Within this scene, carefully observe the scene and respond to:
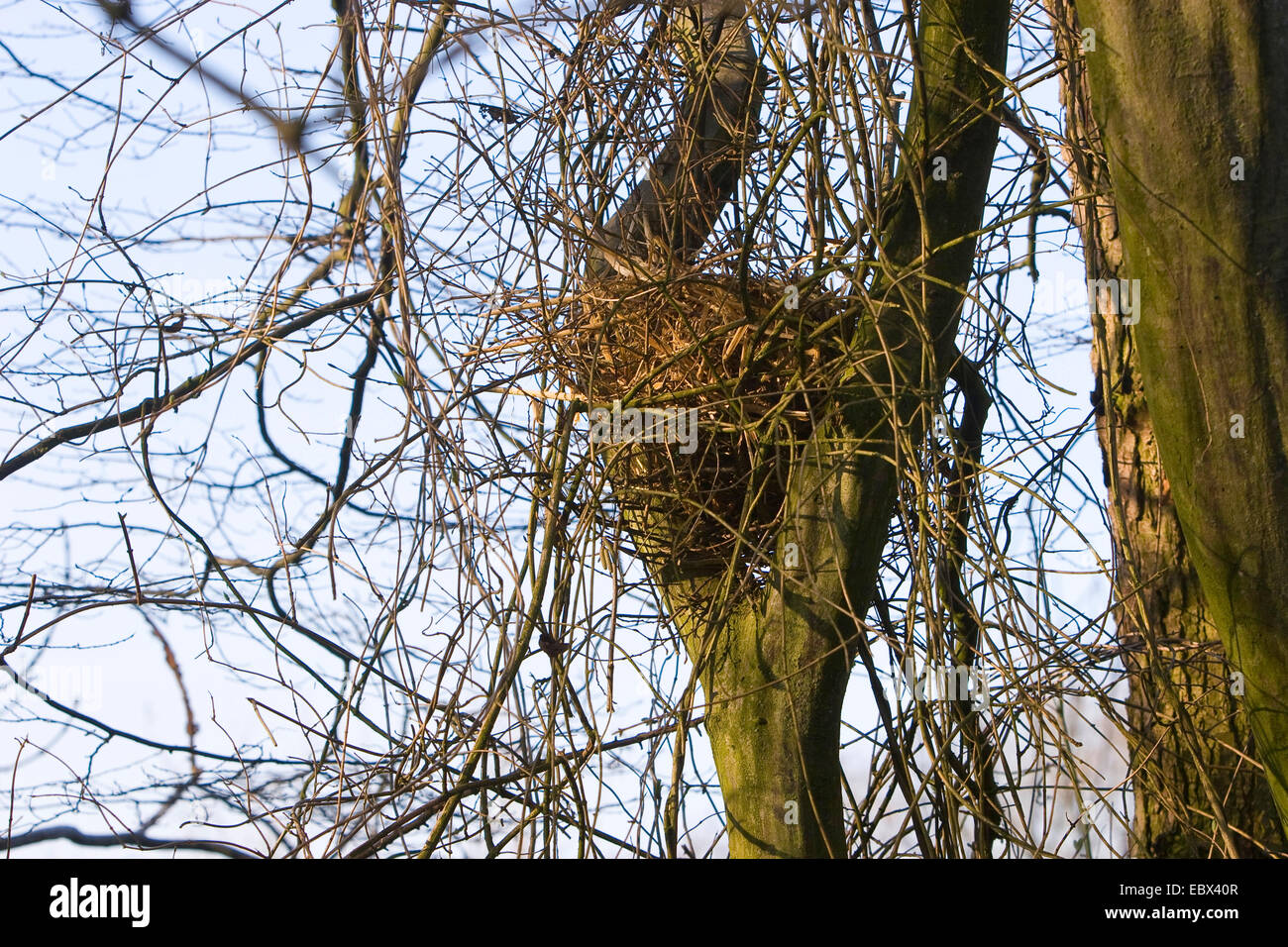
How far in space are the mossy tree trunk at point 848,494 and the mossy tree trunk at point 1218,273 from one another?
0.19 metres

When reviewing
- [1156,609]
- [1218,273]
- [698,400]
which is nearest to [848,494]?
[698,400]

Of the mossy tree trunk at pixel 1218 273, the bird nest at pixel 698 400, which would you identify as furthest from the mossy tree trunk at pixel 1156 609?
the bird nest at pixel 698 400

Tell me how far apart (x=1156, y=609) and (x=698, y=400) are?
1420mm

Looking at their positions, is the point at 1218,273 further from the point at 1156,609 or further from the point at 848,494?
the point at 1156,609

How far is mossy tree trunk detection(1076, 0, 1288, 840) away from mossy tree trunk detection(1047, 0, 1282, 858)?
27 cm

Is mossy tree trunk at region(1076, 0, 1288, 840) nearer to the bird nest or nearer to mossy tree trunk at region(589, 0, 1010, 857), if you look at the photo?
mossy tree trunk at region(589, 0, 1010, 857)

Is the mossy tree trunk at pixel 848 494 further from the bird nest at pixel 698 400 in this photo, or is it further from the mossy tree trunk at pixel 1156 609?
the mossy tree trunk at pixel 1156 609

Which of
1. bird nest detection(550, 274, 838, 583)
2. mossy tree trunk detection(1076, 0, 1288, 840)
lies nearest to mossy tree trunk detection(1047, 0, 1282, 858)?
mossy tree trunk detection(1076, 0, 1288, 840)

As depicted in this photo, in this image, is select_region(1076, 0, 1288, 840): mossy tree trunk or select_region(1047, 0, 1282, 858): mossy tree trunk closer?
select_region(1076, 0, 1288, 840): mossy tree trunk

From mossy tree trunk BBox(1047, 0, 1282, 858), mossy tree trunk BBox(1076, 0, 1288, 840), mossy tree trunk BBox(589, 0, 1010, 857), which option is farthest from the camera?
mossy tree trunk BBox(1047, 0, 1282, 858)

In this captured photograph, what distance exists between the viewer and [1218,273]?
4.60 ft

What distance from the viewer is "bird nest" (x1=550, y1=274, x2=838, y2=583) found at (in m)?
1.57
